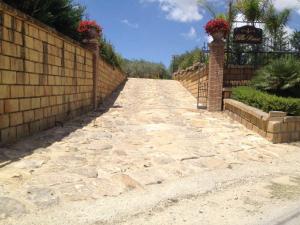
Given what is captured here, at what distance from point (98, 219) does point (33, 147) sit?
2844 millimetres

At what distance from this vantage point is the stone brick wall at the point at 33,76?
632cm

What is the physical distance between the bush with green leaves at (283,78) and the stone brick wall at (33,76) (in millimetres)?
4981

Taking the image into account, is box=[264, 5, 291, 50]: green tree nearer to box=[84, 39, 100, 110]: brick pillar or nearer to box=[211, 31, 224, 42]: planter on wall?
box=[211, 31, 224, 42]: planter on wall

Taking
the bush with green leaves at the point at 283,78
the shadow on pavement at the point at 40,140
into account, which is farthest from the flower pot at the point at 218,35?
the shadow on pavement at the point at 40,140

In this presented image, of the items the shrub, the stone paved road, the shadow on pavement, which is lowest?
the stone paved road

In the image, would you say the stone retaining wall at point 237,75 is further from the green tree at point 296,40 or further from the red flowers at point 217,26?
the green tree at point 296,40

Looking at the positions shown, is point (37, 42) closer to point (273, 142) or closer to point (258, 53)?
point (273, 142)

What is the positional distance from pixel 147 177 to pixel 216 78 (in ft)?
25.3

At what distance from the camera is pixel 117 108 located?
13.1m

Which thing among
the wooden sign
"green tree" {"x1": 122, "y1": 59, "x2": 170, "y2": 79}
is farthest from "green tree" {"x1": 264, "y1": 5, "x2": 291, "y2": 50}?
"green tree" {"x1": 122, "y1": 59, "x2": 170, "y2": 79}

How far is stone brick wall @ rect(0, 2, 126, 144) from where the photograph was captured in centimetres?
632

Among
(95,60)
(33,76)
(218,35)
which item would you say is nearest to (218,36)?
(218,35)

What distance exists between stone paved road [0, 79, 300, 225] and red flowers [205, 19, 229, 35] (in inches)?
171

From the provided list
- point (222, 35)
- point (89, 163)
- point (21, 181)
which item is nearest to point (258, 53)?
point (222, 35)
